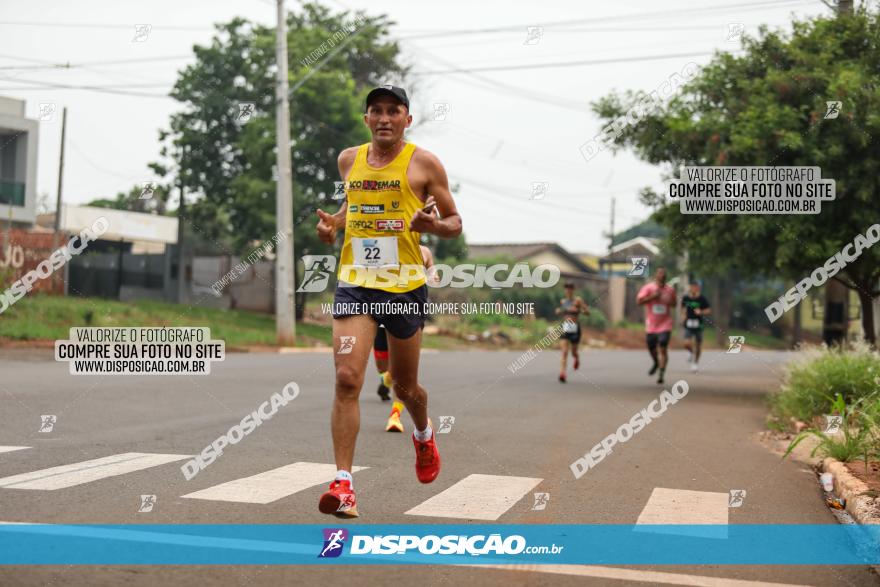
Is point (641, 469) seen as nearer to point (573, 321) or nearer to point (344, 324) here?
point (344, 324)

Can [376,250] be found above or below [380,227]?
below

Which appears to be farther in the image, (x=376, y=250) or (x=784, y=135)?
(x=784, y=135)

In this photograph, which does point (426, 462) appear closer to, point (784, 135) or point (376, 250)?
point (376, 250)

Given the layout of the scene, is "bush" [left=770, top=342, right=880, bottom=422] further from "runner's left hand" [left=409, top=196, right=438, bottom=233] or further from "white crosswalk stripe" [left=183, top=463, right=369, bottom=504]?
"runner's left hand" [left=409, top=196, right=438, bottom=233]

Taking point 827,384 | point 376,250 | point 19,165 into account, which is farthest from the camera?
point 19,165

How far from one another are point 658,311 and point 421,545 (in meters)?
14.1

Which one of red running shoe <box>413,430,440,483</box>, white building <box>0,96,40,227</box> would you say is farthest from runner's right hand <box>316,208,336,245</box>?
white building <box>0,96,40,227</box>

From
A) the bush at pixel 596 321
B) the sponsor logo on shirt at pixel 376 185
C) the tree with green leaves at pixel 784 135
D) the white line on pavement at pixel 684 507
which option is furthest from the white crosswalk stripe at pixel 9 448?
the bush at pixel 596 321

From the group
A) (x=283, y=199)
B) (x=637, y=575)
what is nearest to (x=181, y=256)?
(x=283, y=199)

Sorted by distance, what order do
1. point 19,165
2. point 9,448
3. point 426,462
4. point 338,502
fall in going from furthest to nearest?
point 19,165, point 9,448, point 426,462, point 338,502

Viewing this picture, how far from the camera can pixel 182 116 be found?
3878 centimetres

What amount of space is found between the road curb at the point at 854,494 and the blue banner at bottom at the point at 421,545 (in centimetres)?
29

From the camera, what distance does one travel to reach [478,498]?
6555 mm

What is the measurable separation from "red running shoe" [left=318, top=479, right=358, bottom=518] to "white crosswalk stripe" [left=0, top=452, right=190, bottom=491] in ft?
7.22
